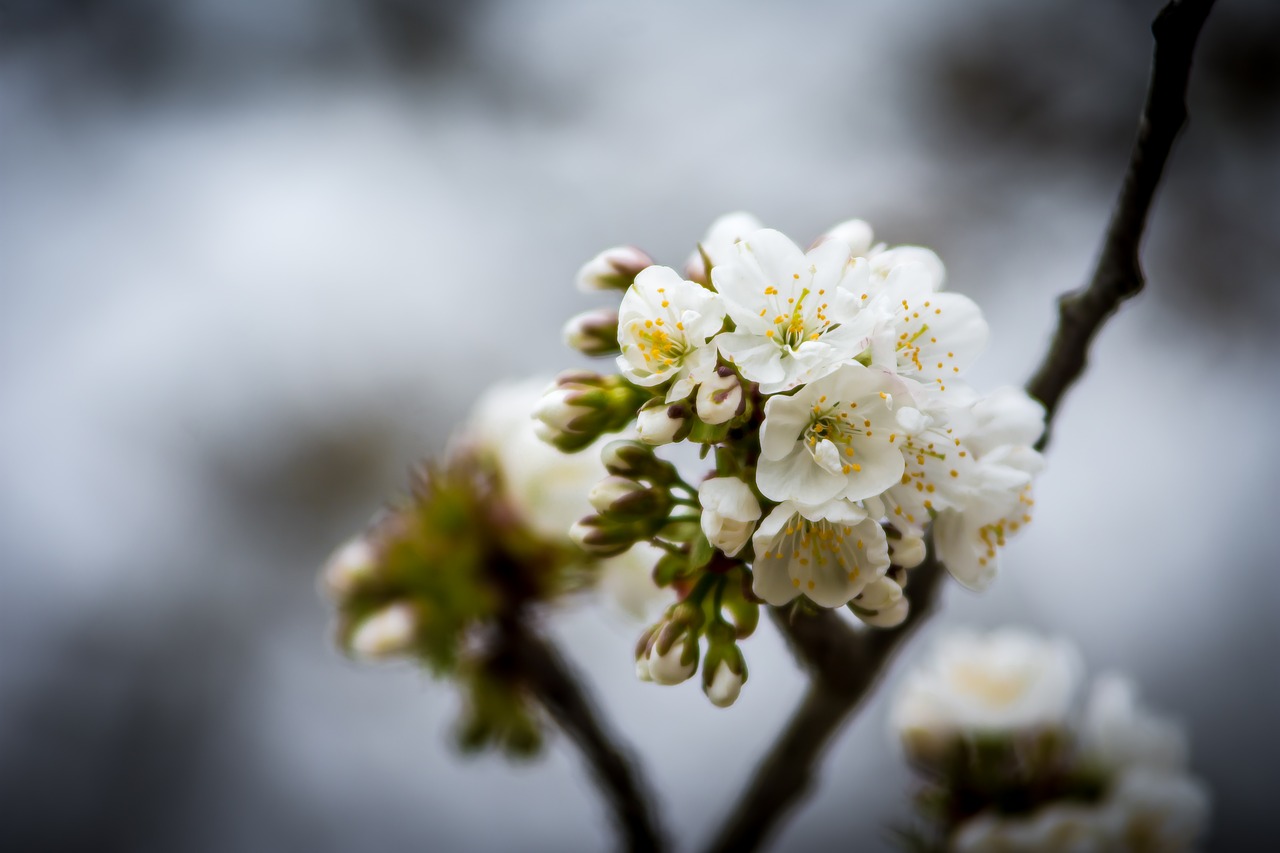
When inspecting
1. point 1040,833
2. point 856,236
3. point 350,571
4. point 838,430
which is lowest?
point 1040,833

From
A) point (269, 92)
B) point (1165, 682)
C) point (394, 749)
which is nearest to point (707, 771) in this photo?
point (394, 749)

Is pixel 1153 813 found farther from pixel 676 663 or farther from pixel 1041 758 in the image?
pixel 676 663

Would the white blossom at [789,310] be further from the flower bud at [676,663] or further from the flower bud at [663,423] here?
the flower bud at [676,663]

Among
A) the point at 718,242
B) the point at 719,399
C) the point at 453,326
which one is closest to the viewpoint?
the point at 719,399

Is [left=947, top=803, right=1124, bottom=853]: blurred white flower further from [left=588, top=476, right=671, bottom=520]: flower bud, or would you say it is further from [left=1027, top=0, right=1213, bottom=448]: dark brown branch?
[left=588, top=476, right=671, bottom=520]: flower bud

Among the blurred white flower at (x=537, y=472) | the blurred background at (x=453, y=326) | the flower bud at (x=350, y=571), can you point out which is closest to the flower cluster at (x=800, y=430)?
the blurred white flower at (x=537, y=472)

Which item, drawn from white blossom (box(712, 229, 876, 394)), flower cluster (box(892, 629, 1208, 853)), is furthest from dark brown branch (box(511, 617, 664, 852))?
white blossom (box(712, 229, 876, 394))

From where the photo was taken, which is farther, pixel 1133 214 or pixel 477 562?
pixel 477 562

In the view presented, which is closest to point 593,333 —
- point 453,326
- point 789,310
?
point 789,310
